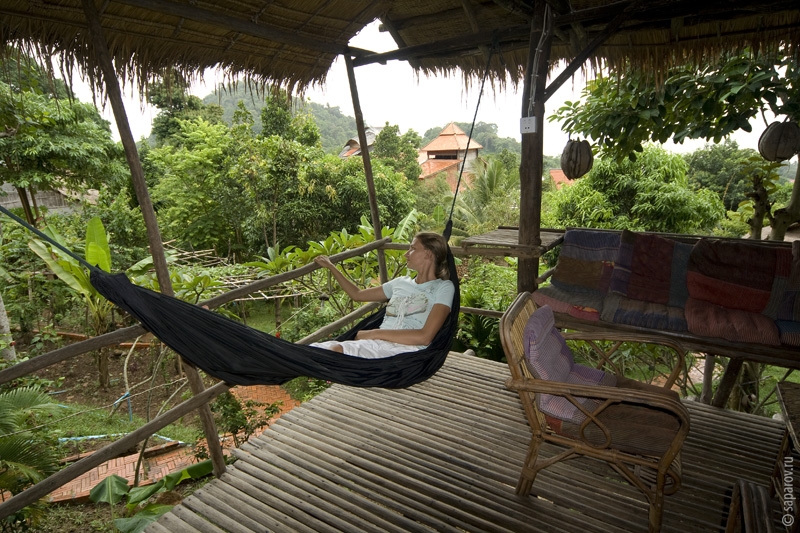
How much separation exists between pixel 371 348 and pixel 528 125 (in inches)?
56.0

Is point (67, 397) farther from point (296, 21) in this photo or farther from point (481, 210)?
point (481, 210)

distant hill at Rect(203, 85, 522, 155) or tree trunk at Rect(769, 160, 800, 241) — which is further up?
distant hill at Rect(203, 85, 522, 155)

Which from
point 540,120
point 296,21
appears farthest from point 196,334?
point 540,120

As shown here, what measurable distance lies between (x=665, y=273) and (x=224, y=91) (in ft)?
8.77

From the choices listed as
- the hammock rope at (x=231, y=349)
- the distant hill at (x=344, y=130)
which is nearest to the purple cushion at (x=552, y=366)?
the hammock rope at (x=231, y=349)

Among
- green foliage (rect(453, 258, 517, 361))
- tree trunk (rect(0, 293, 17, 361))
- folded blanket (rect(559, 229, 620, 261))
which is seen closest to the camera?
folded blanket (rect(559, 229, 620, 261))

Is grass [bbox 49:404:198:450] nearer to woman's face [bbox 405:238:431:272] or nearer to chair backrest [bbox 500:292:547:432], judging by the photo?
woman's face [bbox 405:238:431:272]

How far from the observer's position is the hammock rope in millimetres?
1409

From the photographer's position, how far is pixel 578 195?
304 inches

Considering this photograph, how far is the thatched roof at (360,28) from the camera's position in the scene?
1707 mm

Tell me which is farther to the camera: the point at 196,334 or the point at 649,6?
the point at 649,6

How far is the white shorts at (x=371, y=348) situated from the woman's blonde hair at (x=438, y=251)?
1.20 ft

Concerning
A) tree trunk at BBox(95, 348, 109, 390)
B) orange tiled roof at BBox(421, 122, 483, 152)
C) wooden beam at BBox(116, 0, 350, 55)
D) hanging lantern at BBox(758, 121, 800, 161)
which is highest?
orange tiled roof at BBox(421, 122, 483, 152)

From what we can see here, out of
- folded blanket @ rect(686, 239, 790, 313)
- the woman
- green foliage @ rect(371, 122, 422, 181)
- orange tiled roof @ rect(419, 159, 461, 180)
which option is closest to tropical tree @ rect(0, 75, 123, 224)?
the woman
